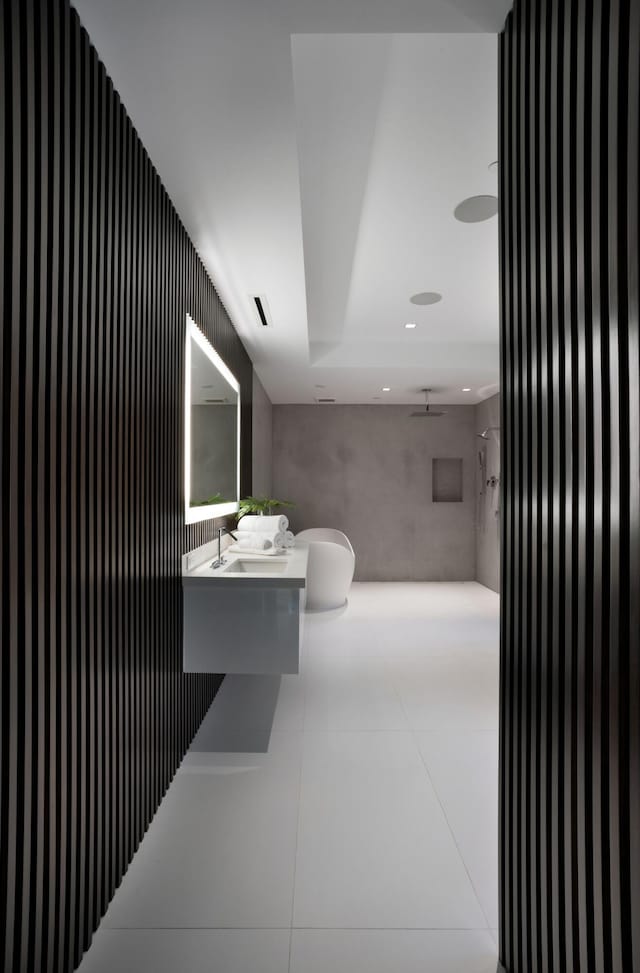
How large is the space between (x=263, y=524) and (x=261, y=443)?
111 inches

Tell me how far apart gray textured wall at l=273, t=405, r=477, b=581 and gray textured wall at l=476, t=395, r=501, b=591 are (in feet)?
0.63

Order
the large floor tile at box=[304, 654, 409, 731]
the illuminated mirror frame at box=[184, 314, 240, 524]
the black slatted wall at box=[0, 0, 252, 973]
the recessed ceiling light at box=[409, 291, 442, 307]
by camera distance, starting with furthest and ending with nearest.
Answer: the recessed ceiling light at box=[409, 291, 442, 307] < the large floor tile at box=[304, 654, 409, 731] < the illuminated mirror frame at box=[184, 314, 240, 524] < the black slatted wall at box=[0, 0, 252, 973]

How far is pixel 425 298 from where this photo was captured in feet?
14.8

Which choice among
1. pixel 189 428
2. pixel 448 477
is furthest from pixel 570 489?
pixel 448 477

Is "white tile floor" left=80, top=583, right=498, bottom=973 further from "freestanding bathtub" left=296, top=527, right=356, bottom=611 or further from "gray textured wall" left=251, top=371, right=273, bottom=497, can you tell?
"gray textured wall" left=251, top=371, right=273, bottom=497

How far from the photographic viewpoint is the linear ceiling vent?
3568 millimetres

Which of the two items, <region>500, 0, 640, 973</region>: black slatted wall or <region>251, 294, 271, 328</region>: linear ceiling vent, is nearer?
<region>500, 0, 640, 973</region>: black slatted wall

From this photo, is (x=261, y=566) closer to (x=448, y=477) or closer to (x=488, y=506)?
(x=488, y=506)

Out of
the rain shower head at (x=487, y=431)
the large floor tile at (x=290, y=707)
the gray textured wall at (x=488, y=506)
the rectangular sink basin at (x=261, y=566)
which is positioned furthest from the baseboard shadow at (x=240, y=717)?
the rain shower head at (x=487, y=431)

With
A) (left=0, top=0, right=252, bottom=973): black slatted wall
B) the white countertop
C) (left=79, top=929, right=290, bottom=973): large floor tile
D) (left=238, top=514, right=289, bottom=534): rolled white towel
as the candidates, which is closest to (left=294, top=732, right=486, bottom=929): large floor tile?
(left=79, top=929, right=290, bottom=973): large floor tile

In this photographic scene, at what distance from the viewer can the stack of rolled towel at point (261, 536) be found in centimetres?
357

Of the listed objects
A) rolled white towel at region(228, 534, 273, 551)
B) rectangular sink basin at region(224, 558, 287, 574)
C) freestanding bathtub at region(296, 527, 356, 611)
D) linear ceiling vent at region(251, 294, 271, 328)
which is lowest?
freestanding bathtub at region(296, 527, 356, 611)

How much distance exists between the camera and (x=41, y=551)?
4.25ft

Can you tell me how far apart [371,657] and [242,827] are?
90.5 inches
